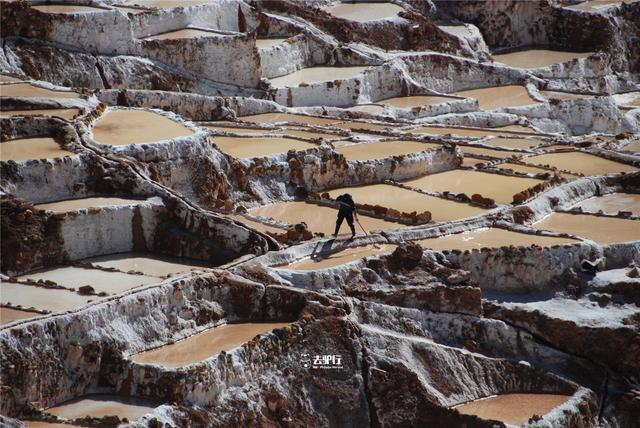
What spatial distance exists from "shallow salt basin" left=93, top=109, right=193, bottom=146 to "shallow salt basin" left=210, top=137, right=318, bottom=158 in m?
1.03

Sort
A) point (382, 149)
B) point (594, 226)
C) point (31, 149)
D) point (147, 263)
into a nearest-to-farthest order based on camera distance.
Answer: point (147, 263) → point (31, 149) → point (594, 226) → point (382, 149)

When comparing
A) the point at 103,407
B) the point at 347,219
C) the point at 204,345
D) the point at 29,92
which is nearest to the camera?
the point at 103,407

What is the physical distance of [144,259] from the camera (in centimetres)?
2547

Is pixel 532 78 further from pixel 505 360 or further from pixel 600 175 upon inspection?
pixel 505 360

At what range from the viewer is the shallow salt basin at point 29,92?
30375 mm

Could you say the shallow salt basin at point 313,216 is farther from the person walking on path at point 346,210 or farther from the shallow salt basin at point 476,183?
the shallow salt basin at point 476,183

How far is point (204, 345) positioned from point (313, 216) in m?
6.23

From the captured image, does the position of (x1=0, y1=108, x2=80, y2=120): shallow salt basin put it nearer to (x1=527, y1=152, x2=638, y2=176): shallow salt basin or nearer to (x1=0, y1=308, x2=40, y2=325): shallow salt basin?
(x1=0, y1=308, x2=40, y2=325): shallow salt basin

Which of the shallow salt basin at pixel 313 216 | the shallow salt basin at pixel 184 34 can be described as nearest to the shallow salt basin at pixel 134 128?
the shallow salt basin at pixel 313 216

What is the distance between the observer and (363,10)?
4597cm

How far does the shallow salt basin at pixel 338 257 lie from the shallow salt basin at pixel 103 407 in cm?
457

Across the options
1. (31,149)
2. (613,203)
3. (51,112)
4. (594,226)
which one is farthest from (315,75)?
(31,149)

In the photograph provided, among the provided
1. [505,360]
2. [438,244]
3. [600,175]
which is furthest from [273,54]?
[505,360]

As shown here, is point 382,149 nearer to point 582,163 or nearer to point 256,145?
point 256,145
